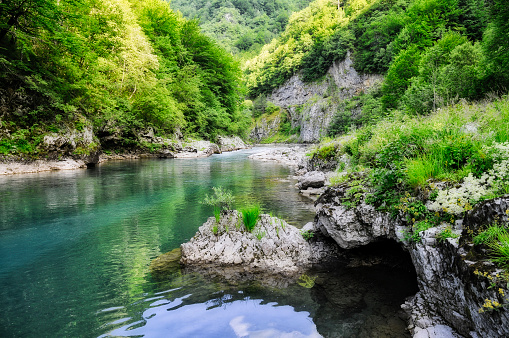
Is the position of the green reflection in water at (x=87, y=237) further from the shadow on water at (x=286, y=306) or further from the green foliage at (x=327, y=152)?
the green foliage at (x=327, y=152)

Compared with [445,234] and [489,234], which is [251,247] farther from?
[489,234]

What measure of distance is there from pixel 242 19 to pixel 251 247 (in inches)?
7856

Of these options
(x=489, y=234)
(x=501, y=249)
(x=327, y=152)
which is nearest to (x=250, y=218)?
(x=489, y=234)

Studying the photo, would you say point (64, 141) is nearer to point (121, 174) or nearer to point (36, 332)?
point (121, 174)

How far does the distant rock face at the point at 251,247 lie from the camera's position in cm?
634

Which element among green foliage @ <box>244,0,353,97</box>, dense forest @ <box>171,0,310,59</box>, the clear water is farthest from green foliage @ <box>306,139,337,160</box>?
dense forest @ <box>171,0,310,59</box>

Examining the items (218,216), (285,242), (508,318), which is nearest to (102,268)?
(218,216)

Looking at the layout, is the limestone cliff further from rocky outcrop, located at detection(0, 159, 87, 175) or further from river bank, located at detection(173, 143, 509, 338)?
river bank, located at detection(173, 143, 509, 338)

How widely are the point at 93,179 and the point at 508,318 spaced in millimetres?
21394

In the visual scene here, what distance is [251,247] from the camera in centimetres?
658

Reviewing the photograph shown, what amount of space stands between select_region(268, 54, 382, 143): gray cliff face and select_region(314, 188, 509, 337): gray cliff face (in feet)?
212

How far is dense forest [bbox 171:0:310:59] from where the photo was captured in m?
152

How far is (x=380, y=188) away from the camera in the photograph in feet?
18.8

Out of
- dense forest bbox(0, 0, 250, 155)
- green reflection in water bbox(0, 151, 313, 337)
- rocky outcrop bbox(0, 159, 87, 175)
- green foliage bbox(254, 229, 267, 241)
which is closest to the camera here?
green reflection in water bbox(0, 151, 313, 337)
